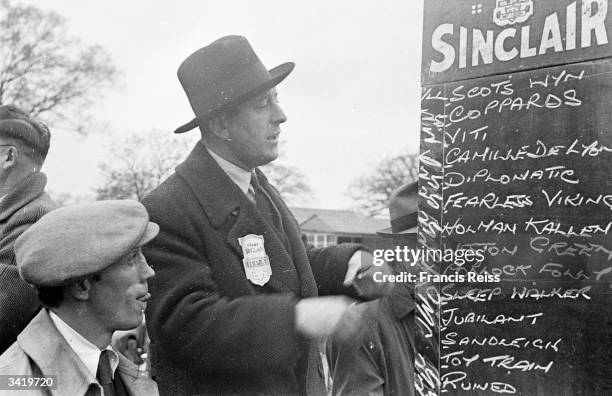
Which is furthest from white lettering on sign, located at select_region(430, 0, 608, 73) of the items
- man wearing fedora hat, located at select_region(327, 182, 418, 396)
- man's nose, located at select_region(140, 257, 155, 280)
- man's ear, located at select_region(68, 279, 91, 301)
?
man's ear, located at select_region(68, 279, 91, 301)

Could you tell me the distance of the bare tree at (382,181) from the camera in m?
2.56

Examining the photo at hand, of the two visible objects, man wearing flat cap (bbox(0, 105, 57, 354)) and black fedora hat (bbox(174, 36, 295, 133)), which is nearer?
man wearing flat cap (bbox(0, 105, 57, 354))

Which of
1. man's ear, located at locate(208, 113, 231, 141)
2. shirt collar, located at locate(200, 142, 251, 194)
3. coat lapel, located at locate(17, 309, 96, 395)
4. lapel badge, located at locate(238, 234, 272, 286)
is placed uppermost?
man's ear, located at locate(208, 113, 231, 141)

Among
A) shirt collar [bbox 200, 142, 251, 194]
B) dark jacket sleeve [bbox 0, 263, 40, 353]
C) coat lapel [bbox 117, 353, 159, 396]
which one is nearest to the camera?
coat lapel [bbox 117, 353, 159, 396]

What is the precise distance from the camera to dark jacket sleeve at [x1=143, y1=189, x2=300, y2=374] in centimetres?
245

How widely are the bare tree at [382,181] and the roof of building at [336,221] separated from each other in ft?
0.13

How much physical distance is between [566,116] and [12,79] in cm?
197

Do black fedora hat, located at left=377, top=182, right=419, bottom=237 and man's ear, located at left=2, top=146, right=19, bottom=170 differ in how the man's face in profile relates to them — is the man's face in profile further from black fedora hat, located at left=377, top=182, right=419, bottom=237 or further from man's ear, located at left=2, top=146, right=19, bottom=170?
man's ear, located at left=2, top=146, right=19, bottom=170

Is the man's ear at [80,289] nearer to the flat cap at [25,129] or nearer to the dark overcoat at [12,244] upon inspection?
the dark overcoat at [12,244]

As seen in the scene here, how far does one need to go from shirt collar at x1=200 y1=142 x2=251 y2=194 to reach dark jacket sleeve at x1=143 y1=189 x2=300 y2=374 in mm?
185

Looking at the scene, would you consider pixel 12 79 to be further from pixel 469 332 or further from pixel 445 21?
pixel 469 332

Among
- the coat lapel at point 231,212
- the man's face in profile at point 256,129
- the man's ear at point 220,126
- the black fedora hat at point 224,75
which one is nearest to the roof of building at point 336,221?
the coat lapel at point 231,212

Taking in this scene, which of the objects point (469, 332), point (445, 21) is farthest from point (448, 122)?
point (469, 332)

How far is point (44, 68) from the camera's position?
2596mm
